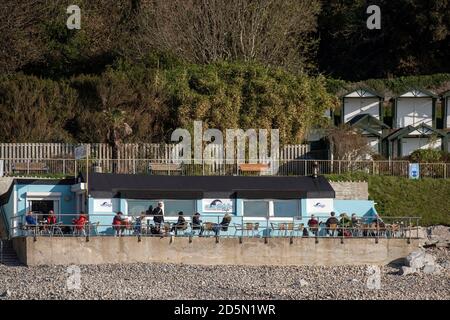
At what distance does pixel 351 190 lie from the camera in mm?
58219

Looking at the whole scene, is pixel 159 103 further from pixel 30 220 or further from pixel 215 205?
pixel 30 220

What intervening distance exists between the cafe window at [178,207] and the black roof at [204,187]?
216 mm

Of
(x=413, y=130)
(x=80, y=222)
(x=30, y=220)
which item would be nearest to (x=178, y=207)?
(x=80, y=222)

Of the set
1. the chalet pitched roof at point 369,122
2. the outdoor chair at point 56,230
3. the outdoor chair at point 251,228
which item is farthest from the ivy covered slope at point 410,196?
the outdoor chair at point 56,230

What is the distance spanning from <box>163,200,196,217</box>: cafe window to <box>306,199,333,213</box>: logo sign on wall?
4158 mm

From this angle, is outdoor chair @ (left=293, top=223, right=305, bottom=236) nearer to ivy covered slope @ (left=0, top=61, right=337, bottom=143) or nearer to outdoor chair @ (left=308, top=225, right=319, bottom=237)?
outdoor chair @ (left=308, top=225, right=319, bottom=237)

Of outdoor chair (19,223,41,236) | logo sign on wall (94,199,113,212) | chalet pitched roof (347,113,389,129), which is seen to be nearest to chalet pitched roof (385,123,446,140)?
chalet pitched roof (347,113,389,129)

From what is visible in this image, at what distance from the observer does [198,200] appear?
173ft

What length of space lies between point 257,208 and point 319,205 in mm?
2326

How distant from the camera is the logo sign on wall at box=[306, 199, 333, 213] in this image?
175 ft

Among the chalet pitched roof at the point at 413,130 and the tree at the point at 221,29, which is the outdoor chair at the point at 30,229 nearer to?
the tree at the point at 221,29

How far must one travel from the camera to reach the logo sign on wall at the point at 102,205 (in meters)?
51.5
